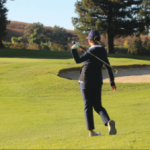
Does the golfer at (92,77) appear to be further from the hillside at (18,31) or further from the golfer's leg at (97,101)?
the hillside at (18,31)

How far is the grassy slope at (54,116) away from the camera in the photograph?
4.24 meters

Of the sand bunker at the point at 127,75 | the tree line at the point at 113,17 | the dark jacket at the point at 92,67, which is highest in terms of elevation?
the tree line at the point at 113,17

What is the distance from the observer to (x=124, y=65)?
63.8ft

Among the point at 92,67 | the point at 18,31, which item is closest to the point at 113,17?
the point at 92,67

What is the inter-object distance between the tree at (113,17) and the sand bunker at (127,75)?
17425 millimetres

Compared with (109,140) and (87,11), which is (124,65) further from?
(87,11)

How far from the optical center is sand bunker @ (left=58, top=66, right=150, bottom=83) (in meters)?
16.6

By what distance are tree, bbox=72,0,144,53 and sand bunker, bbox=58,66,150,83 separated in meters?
17.4

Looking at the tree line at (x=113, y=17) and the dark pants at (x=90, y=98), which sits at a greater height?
the tree line at (x=113, y=17)

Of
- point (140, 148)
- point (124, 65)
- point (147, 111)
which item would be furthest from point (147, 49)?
point (140, 148)

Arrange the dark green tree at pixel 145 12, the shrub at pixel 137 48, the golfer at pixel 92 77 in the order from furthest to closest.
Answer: the shrub at pixel 137 48, the dark green tree at pixel 145 12, the golfer at pixel 92 77

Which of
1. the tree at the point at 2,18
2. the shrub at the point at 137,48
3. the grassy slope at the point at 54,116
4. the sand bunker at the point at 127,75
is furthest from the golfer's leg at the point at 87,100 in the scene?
the shrub at the point at 137,48

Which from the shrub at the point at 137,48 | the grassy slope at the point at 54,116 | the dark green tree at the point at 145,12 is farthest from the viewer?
the shrub at the point at 137,48

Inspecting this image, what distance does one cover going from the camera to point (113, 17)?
3662cm
